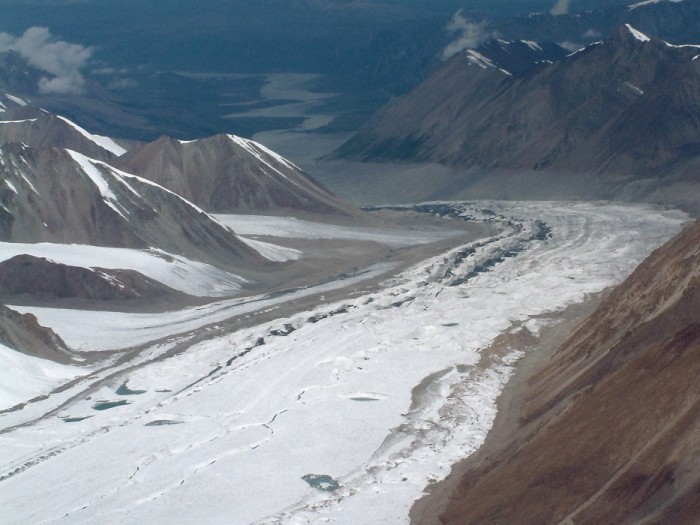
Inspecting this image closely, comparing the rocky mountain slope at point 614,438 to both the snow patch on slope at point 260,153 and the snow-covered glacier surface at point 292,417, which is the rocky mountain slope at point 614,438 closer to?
the snow-covered glacier surface at point 292,417

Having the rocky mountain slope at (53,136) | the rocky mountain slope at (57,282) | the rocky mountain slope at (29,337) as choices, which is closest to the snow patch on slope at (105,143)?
the rocky mountain slope at (53,136)

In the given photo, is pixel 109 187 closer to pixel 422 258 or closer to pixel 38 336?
pixel 422 258

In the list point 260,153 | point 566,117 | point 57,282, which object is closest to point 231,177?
point 260,153

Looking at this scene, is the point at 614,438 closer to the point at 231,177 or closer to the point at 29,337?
the point at 29,337

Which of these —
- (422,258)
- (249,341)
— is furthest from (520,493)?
(422,258)

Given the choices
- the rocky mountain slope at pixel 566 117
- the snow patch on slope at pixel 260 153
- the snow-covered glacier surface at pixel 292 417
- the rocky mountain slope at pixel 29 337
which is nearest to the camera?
the snow-covered glacier surface at pixel 292 417

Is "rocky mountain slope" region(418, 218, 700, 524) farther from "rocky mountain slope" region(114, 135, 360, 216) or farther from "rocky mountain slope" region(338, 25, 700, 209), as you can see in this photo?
"rocky mountain slope" region(338, 25, 700, 209)
